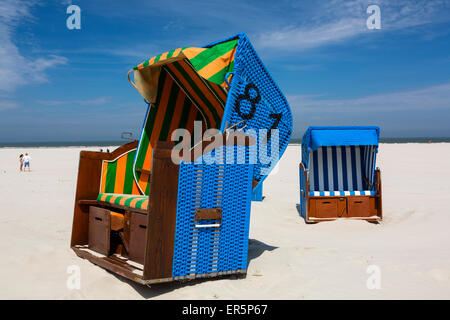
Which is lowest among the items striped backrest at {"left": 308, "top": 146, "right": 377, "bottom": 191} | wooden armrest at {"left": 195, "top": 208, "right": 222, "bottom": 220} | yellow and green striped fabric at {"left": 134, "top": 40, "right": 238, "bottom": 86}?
wooden armrest at {"left": 195, "top": 208, "right": 222, "bottom": 220}

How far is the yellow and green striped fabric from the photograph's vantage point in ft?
12.3

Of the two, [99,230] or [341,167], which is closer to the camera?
[99,230]

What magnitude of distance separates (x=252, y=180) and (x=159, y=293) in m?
1.35

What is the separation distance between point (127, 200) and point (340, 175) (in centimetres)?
445

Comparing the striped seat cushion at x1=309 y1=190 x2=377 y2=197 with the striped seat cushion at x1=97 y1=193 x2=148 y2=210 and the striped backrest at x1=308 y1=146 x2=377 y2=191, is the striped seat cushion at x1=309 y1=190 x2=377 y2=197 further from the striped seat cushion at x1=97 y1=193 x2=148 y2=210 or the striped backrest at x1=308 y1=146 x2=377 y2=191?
the striped seat cushion at x1=97 y1=193 x2=148 y2=210

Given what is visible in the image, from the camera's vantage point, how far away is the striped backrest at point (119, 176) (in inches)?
195

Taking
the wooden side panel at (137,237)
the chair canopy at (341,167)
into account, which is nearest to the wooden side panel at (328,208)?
the chair canopy at (341,167)

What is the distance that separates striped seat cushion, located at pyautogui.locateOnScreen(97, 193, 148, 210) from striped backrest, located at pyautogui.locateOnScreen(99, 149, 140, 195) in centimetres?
23

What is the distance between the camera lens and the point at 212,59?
3.83 m

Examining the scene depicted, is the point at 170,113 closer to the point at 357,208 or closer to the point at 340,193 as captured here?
the point at 340,193

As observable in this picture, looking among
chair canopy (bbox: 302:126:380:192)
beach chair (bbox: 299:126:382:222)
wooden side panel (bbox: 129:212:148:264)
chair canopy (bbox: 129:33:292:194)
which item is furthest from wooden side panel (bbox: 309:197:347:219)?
wooden side panel (bbox: 129:212:148:264)

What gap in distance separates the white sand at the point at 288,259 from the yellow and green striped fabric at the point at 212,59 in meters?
2.00

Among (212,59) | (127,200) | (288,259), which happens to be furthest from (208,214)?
(212,59)
